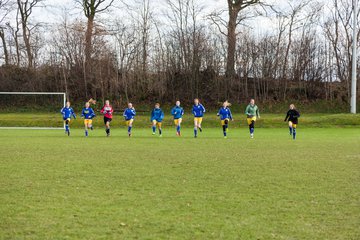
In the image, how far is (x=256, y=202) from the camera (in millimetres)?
8609

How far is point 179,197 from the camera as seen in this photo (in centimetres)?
902

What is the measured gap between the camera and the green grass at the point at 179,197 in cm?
677

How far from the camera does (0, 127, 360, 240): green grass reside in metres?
6.77

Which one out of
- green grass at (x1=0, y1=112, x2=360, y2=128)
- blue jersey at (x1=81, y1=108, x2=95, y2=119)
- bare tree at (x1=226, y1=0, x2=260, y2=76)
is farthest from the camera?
bare tree at (x1=226, y1=0, x2=260, y2=76)

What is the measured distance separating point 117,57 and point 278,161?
126ft

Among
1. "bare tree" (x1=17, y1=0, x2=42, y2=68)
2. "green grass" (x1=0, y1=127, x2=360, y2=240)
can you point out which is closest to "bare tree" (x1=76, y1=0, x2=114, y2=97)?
"bare tree" (x1=17, y1=0, x2=42, y2=68)

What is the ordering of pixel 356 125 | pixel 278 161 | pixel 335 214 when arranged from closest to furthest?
1. pixel 335 214
2. pixel 278 161
3. pixel 356 125

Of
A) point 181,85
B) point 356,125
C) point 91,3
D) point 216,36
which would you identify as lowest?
point 356,125

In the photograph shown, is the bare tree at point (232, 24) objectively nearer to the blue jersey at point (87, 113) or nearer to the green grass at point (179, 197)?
the blue jersey at point (87, 113)

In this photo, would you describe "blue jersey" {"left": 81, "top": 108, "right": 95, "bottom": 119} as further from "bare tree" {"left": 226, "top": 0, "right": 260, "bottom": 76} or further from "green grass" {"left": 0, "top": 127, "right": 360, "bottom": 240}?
"bare tree" {"left": 226, "top": 0, "right": 260, "bottom": 76}

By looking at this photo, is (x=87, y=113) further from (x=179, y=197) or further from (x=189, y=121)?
(x=179, y=197)

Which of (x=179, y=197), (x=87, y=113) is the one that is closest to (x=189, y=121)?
(x=87, y=113)

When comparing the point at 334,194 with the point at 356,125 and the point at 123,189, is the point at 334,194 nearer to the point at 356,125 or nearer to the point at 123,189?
the point at 123,189

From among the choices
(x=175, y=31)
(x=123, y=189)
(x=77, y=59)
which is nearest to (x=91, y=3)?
(x=77, y=59)
